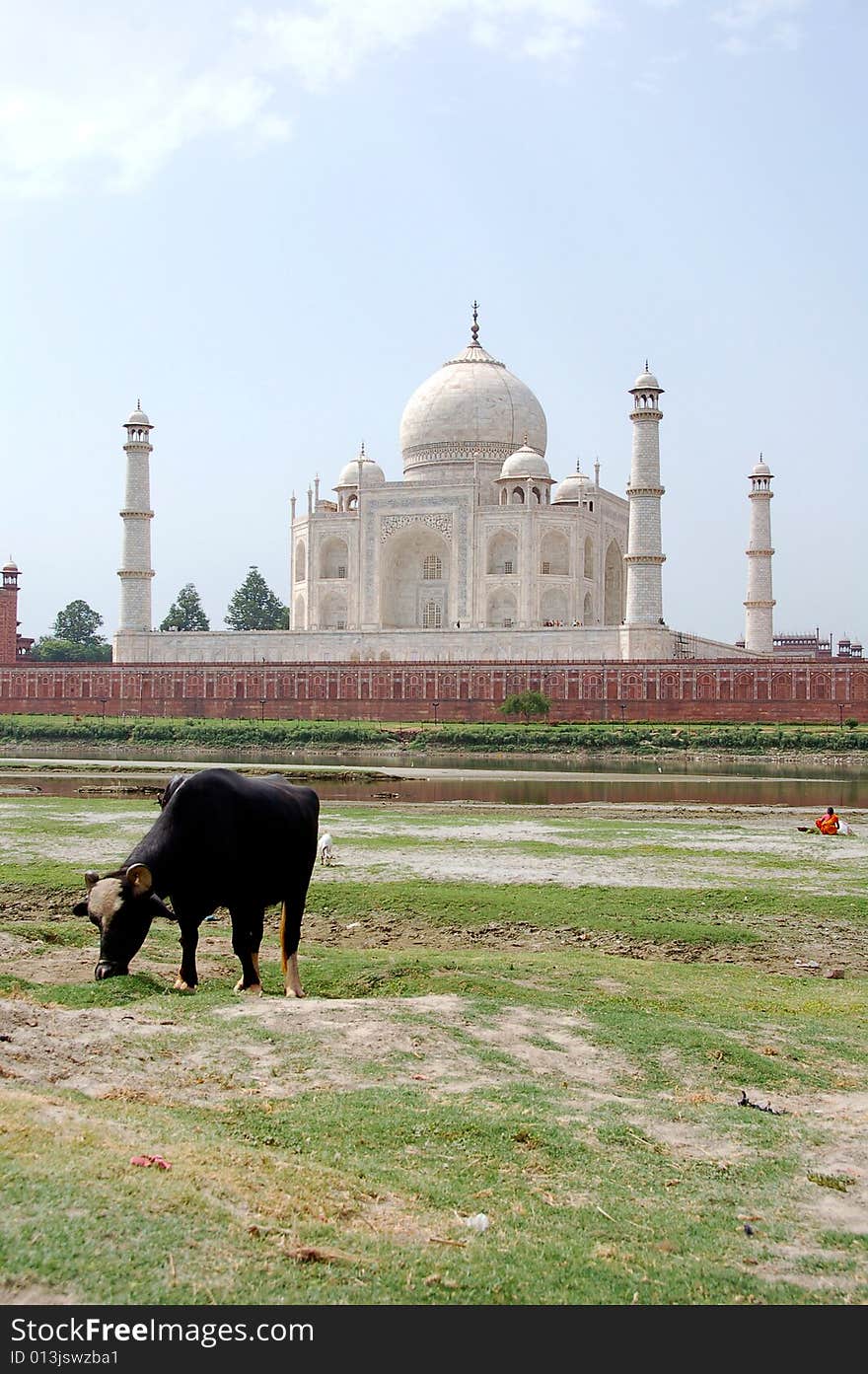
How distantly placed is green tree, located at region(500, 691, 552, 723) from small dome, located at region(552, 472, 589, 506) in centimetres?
1154

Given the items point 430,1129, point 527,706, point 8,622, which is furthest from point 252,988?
point 8,622

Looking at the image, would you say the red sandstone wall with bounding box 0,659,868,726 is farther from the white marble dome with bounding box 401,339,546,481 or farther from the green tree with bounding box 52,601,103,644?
the green tree with bounding box 52,601,103,644

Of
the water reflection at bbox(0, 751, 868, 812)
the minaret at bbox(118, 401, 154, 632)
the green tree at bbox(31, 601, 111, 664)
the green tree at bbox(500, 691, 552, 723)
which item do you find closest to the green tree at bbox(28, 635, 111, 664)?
the green tree at bbox(31, 601, 111, 664)

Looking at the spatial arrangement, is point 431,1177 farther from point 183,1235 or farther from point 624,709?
point 624,709

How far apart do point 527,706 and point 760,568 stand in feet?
42.3

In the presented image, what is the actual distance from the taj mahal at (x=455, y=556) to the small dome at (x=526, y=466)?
5 cm

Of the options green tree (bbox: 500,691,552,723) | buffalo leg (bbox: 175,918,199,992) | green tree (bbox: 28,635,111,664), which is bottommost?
buffalo leg (bbox: 175,918,199,992)

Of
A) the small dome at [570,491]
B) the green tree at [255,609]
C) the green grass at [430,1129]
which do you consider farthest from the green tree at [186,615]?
the green grass at [430,1129]

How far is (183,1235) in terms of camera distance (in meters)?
3.37

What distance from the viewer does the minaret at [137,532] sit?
48062 mm

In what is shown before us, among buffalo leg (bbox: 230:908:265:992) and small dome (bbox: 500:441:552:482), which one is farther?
small dome (bbox: 500:441:552:482)

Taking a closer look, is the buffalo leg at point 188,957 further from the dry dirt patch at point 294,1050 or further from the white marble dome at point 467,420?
the white marble dome at point 467,420

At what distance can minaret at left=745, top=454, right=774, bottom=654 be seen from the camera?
159 feet

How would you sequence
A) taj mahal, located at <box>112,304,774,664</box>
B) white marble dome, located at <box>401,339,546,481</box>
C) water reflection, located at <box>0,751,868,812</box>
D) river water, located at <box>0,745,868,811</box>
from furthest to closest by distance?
white marble dome, located at <box>401,339,546,481</box> → taj mahal, located at <box>112,304,774,664</box> → river water, located at <box>0,745,868,811</box> → water reflection, located at <box>0,751,868,812</box>
